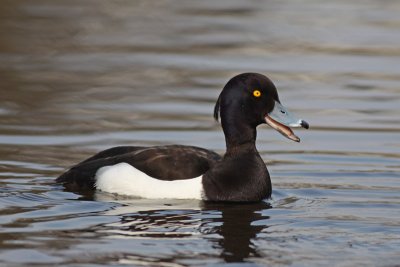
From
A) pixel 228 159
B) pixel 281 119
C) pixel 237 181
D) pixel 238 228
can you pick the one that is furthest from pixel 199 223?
pixel 281 119

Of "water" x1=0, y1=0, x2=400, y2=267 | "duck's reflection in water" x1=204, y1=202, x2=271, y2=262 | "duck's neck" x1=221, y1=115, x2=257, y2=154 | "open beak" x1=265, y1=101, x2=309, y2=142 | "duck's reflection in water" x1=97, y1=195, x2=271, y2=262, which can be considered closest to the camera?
"duck's reflection in water" x1=204, y1=202, x2=271, y2=262

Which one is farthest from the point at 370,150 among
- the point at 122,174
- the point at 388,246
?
the point at 388,246

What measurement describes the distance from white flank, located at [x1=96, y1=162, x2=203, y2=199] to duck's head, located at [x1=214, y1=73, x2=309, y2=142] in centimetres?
73

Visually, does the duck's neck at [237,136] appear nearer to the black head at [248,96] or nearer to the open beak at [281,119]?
the black head at [248,96]

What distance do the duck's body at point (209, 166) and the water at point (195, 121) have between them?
16cm

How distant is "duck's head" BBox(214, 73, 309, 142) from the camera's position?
11.0m

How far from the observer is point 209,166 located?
10891 millimetres

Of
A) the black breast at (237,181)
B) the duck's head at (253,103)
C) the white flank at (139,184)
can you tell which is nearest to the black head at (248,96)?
the duck's head at (253,103)

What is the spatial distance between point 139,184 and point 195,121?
11.6 feet

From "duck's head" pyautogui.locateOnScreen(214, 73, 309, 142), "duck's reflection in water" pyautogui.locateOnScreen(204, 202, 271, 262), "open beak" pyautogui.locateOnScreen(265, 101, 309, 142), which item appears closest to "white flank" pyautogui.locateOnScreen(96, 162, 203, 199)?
"duck's reflection in water" pyautogui.locateOnScreen(204, 202, 271, 262)

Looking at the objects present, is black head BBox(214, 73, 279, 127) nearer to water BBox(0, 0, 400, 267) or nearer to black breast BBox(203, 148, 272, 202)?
black breast BBox(203, 148, 272, 202)

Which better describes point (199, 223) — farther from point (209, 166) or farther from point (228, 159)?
point (228, 159)

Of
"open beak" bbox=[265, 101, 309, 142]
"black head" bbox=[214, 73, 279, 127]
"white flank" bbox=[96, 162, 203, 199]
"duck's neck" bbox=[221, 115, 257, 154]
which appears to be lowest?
"white flank" bbox=[96, 162, 203, 199]

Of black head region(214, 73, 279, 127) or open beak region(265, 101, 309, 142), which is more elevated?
black head region(214, 73, 279, 127)
